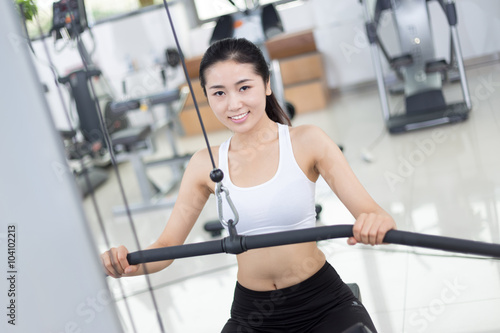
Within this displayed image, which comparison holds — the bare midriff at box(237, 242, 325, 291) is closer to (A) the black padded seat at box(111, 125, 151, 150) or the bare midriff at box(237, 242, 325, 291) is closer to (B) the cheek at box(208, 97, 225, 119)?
(B) the cheek at box(208, 97, 225, 119)

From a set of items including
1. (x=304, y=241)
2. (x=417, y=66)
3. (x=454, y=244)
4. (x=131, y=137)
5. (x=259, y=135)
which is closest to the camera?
(x=454, y=244)

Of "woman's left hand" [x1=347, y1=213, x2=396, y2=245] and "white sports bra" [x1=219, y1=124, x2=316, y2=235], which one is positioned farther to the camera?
"white sports bra" [x1=219, y1=124, x2=316, y2=235]

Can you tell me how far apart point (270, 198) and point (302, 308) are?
0.95 ft

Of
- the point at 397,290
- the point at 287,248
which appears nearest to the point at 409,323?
the point at 397,290

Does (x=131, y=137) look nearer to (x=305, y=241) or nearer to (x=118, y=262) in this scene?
(x=118, y=262)

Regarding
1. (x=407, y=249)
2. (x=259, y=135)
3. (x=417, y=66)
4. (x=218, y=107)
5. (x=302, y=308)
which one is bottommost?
(x=407, y=249)

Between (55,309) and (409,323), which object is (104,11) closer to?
(409,323)

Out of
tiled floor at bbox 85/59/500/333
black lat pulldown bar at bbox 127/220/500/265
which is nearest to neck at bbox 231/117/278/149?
black lat pulldown bar at bbox 127/220/500/265

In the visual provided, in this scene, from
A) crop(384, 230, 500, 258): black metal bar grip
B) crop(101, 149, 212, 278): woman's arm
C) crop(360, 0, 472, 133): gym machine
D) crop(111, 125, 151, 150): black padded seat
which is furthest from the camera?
crop(360, 0, 472, 133): gym machine

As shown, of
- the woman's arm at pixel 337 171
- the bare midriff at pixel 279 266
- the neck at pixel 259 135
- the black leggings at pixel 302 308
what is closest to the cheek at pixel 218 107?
the neck at pixel 259 135

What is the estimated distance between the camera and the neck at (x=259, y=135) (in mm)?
1636

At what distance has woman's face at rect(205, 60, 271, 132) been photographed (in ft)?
5.05

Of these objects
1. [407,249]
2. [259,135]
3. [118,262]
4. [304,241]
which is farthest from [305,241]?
[407,249]

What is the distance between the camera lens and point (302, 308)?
4.91ft
